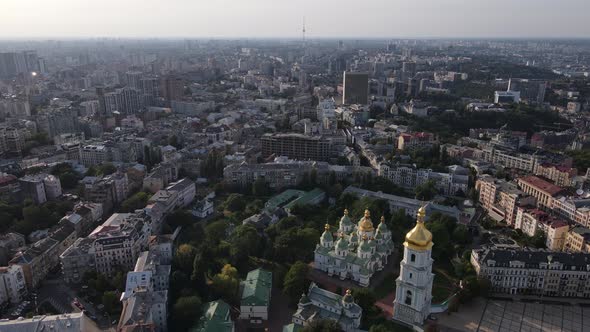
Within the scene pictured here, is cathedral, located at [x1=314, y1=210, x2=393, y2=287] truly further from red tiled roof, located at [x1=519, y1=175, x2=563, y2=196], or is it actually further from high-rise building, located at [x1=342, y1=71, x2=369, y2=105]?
high-rise building, located at [x1=342, y1=71, x2=369, y2=105]

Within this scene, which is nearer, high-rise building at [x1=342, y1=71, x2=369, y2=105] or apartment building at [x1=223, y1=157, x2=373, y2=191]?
apartment building at [x1=223, y1=157, x2=373, y2=191]

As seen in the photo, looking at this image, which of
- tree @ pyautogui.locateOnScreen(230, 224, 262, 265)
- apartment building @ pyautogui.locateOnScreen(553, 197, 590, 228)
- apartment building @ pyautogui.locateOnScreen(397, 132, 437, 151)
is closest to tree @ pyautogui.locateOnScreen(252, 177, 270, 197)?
tree @ pyautogui.locateOnScreen(230, 224, 262, 265)

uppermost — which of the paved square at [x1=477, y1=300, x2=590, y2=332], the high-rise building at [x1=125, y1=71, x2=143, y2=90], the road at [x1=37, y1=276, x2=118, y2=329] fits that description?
the high-rise building at [x1=125, y1=71, x2=143, y2=90]

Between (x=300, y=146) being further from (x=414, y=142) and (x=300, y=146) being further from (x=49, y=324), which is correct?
(x=49, y=324)

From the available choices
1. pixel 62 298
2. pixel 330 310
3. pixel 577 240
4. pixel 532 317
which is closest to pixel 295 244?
pixel 330 310

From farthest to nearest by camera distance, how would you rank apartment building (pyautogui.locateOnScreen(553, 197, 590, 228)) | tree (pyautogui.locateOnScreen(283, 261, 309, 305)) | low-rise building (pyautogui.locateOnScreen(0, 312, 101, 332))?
apartment building (pyautogui.locateOnScreen(553, 197, 590, 228)) < tree (pyautogui.locateOnScreen(283, 261, 309, 305)) < low-rise building (pyautogui.locateOnScreen(0, 312, 101, 332))

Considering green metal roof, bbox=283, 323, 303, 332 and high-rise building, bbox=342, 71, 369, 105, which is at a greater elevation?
high-rise building, bbox=342, 71, 369, 105

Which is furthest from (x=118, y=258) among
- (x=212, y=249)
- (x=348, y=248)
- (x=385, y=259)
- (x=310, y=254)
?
(x=385, y=259)
